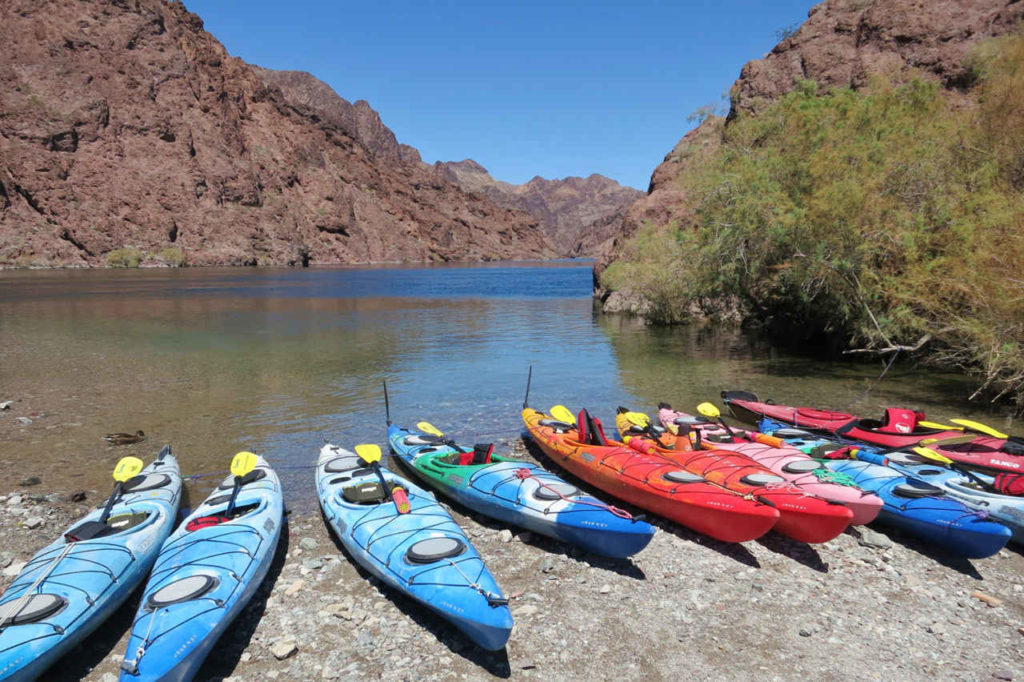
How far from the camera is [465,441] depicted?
12.6m

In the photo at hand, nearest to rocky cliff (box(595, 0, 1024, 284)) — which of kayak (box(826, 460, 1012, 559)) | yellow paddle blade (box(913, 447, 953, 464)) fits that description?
yellow paddle blade (box(913, 447, 953, 464))

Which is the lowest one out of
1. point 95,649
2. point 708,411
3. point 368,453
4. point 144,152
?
point 95,649

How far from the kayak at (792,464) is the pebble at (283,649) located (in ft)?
21.5

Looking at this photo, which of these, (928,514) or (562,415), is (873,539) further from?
(562,415)

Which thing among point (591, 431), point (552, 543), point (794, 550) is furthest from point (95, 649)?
point (794, 550)

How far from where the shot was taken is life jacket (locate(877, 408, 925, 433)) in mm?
11068

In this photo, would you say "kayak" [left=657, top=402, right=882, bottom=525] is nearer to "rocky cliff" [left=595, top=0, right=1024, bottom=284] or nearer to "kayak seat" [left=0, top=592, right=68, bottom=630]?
"kayak seat" [left=0, top=592, right=68, bottom=630]

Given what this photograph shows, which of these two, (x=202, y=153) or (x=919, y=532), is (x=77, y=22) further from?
(x=919, y=532)

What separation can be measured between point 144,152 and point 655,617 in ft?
436

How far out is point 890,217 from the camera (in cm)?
1673

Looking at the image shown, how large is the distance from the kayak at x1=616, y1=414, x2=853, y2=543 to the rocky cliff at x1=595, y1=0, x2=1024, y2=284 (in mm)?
18962

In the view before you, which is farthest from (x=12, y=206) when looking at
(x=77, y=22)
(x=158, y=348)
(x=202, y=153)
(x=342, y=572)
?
(x=342, y=572)

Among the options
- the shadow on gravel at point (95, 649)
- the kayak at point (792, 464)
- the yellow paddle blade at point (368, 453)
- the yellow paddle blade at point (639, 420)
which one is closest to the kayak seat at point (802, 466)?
the kayak at point (792, 464)

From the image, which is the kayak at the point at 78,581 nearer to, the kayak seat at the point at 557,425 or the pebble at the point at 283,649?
the pebble at the point at 283,649
